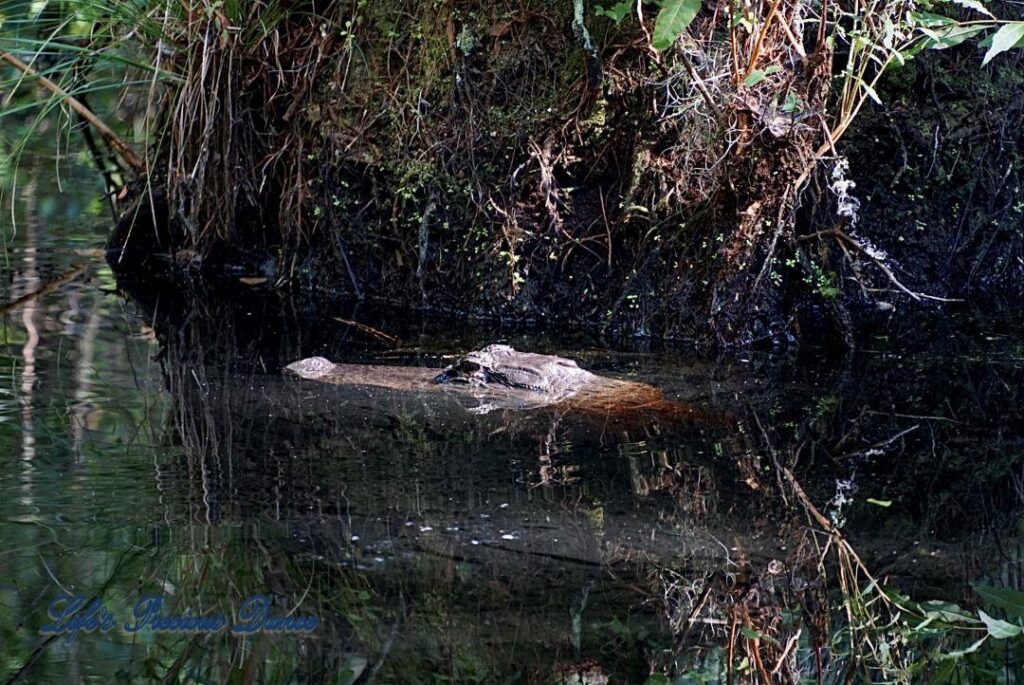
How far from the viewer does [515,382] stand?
531 centimetres

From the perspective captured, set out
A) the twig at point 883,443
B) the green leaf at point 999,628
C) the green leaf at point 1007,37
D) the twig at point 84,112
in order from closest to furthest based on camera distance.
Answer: the green leaf at point 999,628
the green leaf at point 1007,37
the twig at point 883,443
the twig at point 84,112

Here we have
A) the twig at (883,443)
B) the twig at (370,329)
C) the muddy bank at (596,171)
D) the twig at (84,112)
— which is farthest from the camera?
the twig at (84,112)

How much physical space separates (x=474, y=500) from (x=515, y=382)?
4.63ft

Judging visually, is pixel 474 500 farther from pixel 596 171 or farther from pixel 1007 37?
pixel 596 171

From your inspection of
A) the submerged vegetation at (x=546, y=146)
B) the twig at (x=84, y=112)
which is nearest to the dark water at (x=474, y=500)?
the submerged vegetation at (x=546, y=146)

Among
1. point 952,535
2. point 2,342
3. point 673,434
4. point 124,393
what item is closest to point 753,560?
point 952,535

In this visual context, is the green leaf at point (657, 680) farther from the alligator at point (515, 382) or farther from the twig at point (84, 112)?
the twig at point (84, 112)

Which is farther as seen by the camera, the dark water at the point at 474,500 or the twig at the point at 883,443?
the twig at the point at 883,443

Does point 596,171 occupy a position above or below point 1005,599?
above

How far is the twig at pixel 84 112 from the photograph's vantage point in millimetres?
6609

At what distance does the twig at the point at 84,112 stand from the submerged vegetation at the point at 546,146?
0.03 meters

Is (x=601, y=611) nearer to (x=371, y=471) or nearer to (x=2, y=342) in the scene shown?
(x=371, y=471)

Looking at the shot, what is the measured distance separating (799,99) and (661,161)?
77cm

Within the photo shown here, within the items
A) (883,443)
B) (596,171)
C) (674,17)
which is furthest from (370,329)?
(674,17)
